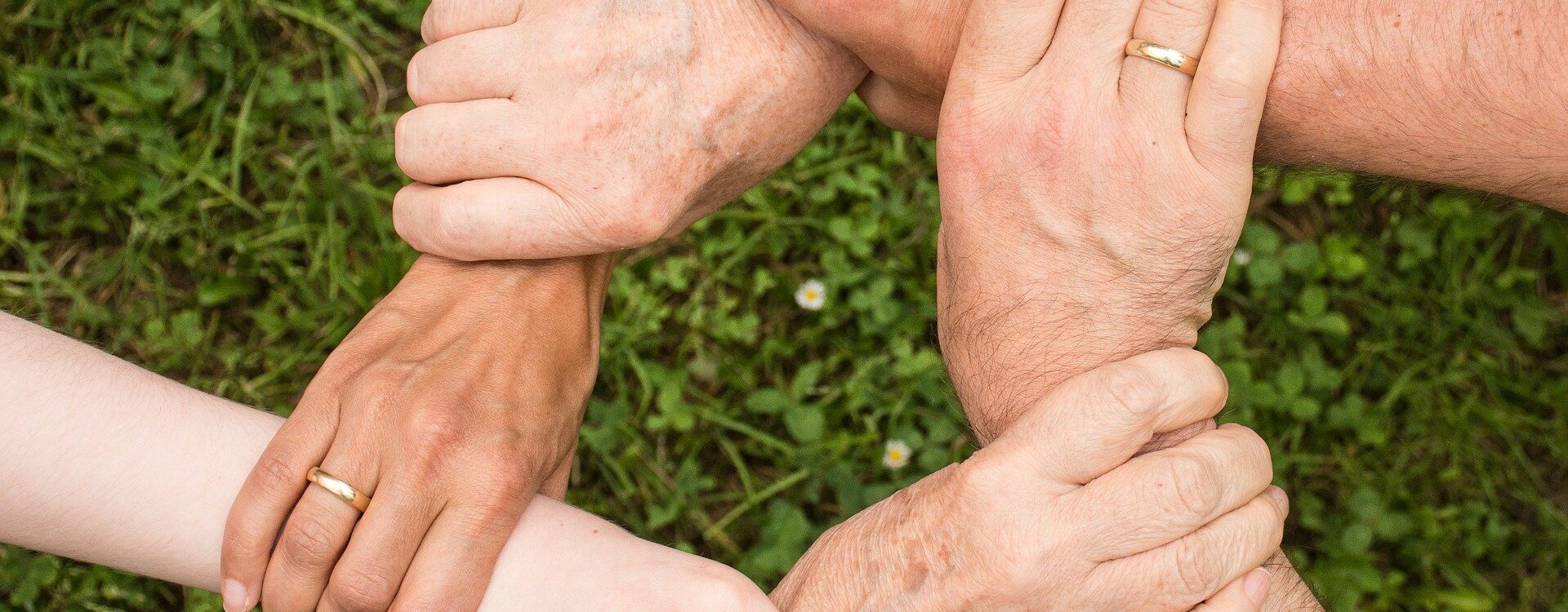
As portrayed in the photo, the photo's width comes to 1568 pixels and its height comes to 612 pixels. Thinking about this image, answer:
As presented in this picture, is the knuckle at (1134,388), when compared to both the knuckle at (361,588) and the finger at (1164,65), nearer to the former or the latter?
the finger at (1164,65)

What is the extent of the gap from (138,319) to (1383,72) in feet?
10.2

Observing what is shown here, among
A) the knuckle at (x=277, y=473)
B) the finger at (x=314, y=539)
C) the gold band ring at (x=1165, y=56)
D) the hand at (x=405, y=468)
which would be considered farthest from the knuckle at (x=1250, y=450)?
the knuckle at (x=277, y=473)

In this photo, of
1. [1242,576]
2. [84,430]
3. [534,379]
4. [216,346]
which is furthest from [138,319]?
[1242,576]

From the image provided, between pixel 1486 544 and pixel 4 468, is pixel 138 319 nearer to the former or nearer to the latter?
pixel 4 468

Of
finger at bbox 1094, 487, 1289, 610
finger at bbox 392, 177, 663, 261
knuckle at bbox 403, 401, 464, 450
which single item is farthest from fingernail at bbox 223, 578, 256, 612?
finger at bbox 1094, 487, 1289, 610

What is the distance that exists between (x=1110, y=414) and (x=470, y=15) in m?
1.49

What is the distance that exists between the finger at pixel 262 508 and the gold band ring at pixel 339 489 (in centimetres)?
3

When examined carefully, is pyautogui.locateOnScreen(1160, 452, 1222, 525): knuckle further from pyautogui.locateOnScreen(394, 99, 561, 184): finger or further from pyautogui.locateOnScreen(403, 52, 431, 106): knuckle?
pyautogui.locateOnScreen(403, 52, 431, 106): knuckle

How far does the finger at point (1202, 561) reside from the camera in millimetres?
1752

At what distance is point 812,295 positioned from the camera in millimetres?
3080

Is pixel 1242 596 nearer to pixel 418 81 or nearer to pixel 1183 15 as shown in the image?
pixel 1183 15

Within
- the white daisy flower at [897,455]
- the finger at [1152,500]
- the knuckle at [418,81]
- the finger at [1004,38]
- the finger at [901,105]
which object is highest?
the finger at [1004,38]

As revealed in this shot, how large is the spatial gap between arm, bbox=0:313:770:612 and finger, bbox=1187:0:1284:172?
110 cm

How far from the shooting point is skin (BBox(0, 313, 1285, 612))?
1.76 metres
